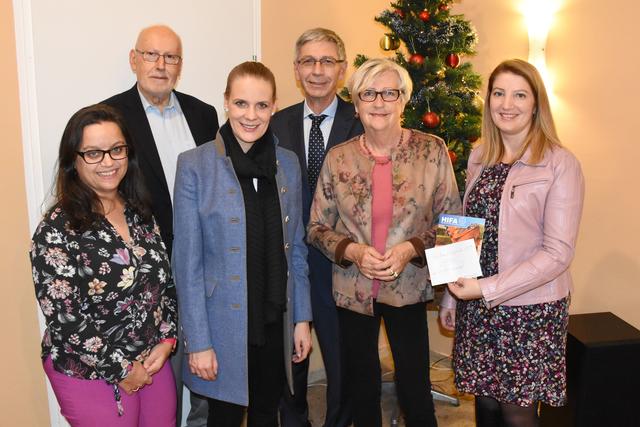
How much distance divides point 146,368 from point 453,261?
1.25 meters

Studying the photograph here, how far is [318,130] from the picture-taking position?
9.68 ft

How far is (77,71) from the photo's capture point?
9.07 feet

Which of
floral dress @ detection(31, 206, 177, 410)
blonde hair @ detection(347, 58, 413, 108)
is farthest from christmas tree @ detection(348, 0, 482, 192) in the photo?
floral dress @ detection(31, 206, 177, 410)

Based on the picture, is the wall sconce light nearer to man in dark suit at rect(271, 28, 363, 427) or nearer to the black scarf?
man in dark suit at rect(271, 28, 363, 427)

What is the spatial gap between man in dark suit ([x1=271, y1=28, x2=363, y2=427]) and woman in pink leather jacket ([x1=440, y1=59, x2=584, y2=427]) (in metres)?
0.80

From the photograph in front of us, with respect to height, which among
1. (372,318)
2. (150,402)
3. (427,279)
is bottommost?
(150,402)

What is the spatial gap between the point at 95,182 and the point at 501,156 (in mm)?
1602

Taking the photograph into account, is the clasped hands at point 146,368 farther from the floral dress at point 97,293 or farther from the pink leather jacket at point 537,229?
the pink leather jacket at point 537,229

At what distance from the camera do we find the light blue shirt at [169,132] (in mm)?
2750

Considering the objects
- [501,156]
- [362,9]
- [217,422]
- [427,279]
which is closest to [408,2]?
[362,9]

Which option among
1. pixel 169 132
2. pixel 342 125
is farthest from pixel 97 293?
pixel 342 125

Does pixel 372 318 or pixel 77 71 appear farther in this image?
pixel 77 71

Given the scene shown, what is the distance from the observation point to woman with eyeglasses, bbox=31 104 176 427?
1.92 metres

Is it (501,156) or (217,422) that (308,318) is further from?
(501,156)
